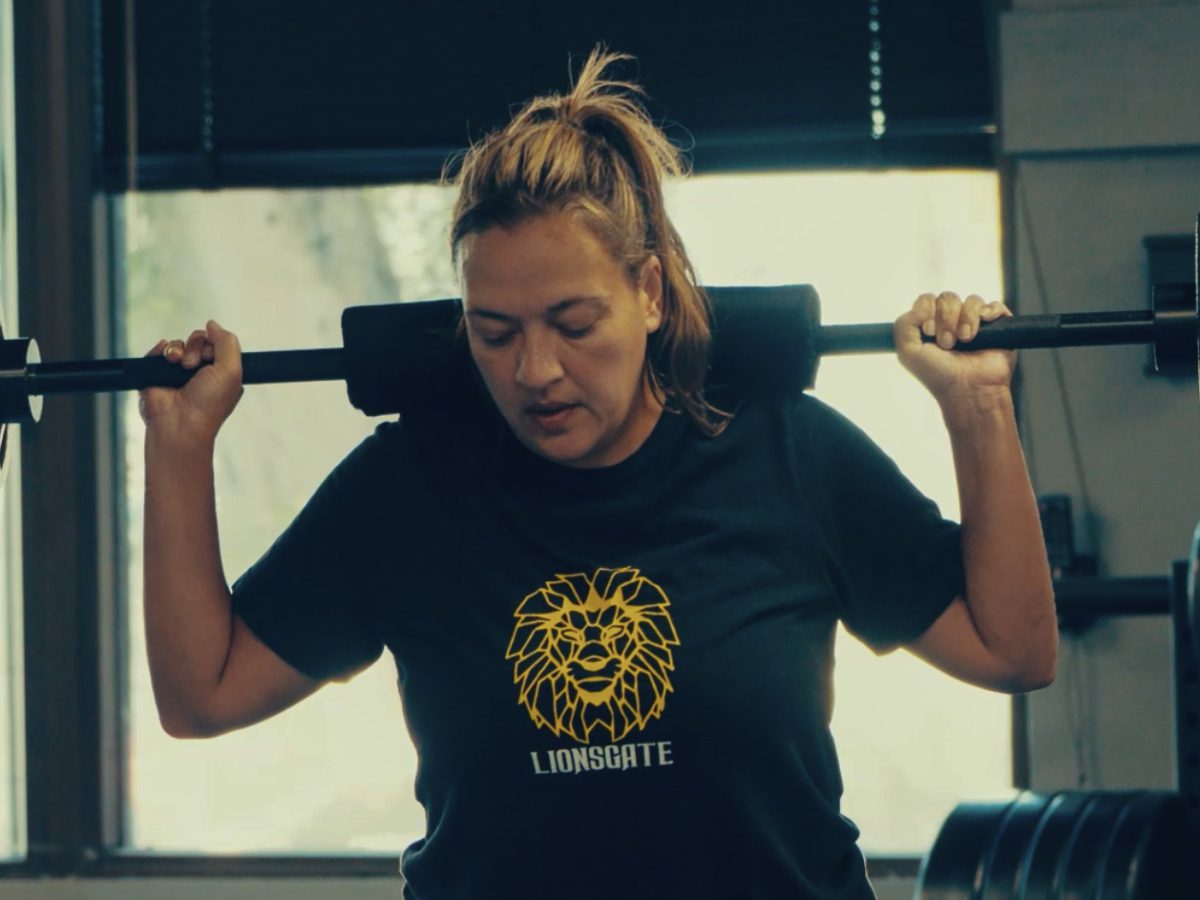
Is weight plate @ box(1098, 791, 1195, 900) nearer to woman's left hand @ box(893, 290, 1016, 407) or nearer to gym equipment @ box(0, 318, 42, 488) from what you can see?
woman's left hand @ box(893, 290, 1016, 407)

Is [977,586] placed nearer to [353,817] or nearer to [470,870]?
[470,870]

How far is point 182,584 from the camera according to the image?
1190mm

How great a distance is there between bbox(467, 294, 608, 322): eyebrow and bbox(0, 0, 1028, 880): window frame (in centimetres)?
161

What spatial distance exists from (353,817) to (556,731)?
157 cm

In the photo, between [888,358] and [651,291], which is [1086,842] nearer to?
[651,291]

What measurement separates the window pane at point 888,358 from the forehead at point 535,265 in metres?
1.39

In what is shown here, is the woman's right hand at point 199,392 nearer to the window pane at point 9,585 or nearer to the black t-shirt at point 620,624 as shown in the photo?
the black t-shirt at point 620,624

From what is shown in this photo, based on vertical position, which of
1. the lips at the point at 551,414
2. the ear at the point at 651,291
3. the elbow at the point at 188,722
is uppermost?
the ear at the point at 651,291

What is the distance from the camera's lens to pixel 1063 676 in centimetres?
233

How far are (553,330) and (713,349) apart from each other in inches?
7.0

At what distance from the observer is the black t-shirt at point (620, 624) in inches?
41.6

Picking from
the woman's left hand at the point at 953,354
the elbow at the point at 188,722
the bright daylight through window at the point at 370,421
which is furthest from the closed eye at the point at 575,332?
the bright daylight through window at the point at 370,421

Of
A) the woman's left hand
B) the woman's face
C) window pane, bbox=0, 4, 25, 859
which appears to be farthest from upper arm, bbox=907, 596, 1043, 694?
window pane, bbox=0, 4, 25, 859

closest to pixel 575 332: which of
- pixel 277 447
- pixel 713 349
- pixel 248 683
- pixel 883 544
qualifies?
pixel 713 349
